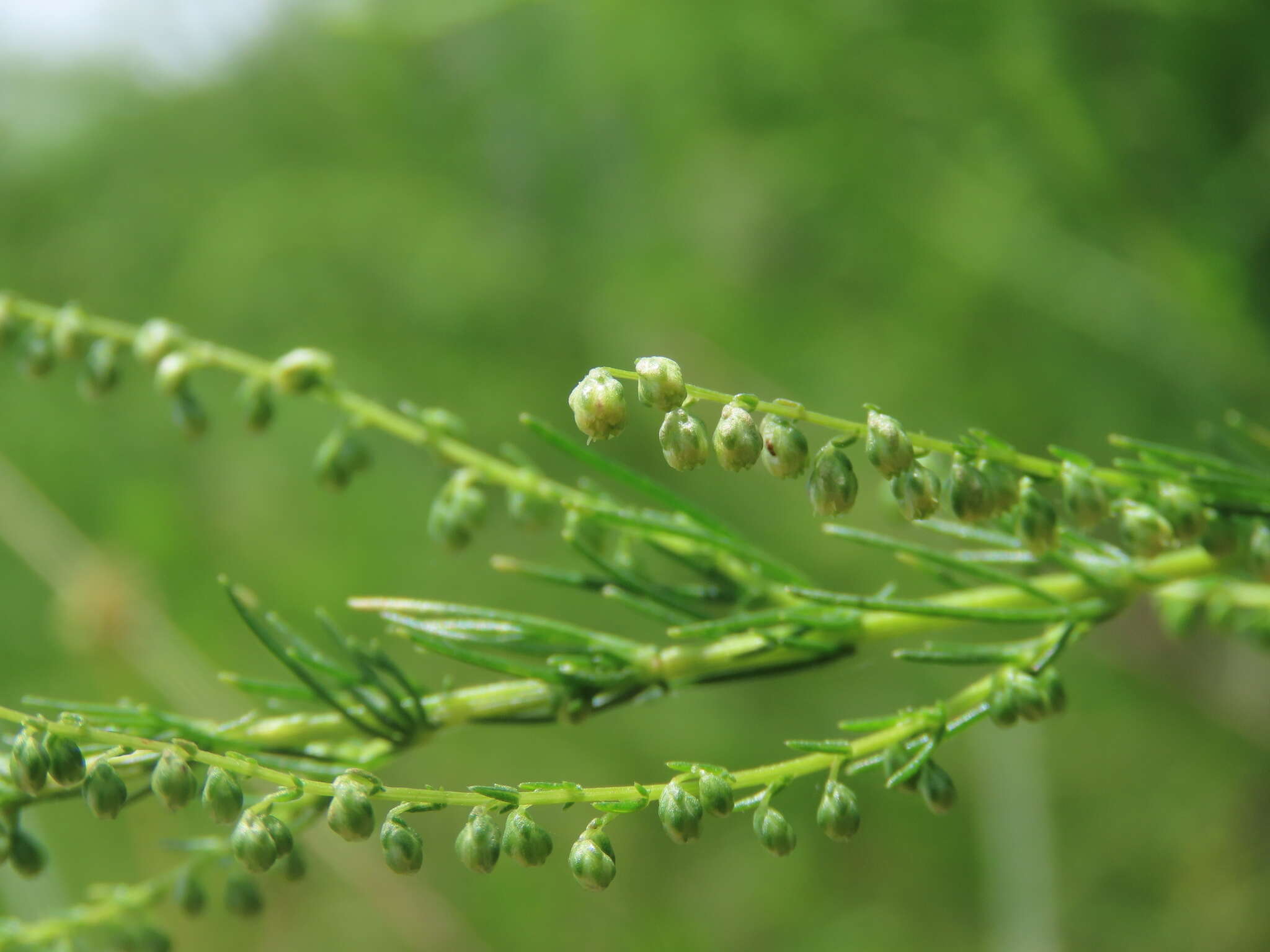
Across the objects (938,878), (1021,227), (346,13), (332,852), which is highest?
(346,13)

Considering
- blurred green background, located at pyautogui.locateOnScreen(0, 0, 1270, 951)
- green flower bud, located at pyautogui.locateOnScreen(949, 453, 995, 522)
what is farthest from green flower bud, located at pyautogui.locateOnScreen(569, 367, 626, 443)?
blurred green background, located at pyautogui.locateOnScreen(0, 0, 1270, 951)

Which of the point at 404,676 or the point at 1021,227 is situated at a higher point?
the point at 1021,227

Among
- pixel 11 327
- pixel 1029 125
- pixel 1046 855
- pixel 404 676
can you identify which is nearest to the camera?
pixel 404 676

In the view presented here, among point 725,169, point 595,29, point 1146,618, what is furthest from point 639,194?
point 1146,618

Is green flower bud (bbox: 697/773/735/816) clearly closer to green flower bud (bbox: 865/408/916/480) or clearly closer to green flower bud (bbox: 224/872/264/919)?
green flower bud (bbox: 865/408/916/480)

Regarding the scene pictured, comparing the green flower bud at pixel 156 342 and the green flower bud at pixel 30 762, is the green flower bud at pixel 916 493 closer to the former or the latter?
the green flower bud at pixel 30 762

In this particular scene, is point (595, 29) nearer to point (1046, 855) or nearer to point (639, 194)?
point (639, 194)

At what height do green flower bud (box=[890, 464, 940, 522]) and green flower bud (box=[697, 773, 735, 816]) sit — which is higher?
green flower bud (box=[890, 464, 940, 522])

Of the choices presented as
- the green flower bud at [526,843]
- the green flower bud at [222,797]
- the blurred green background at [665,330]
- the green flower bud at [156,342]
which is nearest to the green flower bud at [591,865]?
the green flower bud at [526,843]
